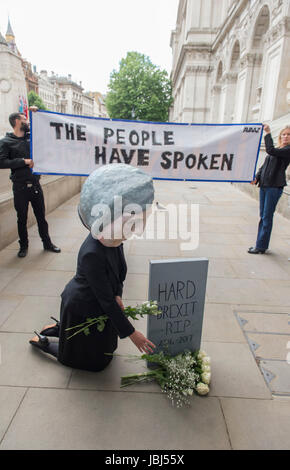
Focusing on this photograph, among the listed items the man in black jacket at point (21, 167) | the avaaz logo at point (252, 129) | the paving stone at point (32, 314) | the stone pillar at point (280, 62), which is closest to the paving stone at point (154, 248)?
the man in black jacket at point (21, 167)

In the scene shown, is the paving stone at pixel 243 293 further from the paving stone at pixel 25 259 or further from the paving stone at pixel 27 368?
the paving stone at pixel 25 259

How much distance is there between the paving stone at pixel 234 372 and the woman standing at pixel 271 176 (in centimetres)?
282

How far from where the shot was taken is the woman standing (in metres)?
4.61

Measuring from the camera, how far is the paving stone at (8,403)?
195 centimetres

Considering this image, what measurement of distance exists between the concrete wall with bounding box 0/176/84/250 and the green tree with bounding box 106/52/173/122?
91.0 feet

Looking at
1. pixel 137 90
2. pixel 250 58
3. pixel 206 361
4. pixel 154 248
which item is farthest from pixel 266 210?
pixel 137 90

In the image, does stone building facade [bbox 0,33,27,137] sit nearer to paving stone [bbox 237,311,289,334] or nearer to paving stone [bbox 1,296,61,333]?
paving stone [bbox 1,296,61,333]

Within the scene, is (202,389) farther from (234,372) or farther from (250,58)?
(250,58)

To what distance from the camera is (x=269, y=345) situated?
287cm

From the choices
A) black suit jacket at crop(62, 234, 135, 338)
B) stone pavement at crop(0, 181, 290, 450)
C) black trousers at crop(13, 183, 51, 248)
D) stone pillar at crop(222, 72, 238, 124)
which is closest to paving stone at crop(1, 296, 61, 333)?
stone pavement at crop(0, 181, 290, 450)
